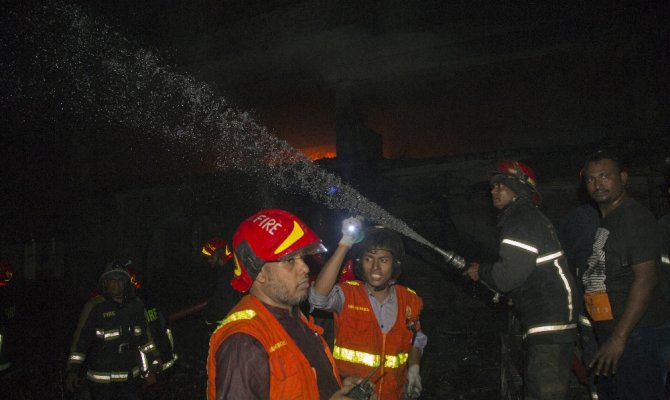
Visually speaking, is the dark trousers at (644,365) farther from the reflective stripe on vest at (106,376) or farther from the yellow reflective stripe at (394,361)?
the reflective stripe on vest at (106,376)

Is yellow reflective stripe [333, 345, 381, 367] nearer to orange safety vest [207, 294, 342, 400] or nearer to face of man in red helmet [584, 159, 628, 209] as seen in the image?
orange safety vest [207, 294, 342, 400]

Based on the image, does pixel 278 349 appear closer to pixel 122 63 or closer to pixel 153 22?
pixel 153 22

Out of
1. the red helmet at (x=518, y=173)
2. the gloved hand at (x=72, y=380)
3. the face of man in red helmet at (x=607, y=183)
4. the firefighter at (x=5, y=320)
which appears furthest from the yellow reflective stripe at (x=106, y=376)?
the face of man in red helmet at (x=607, y=183)

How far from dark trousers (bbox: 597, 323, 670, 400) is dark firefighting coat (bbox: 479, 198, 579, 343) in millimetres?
420

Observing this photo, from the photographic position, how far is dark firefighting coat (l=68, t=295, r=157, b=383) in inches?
206

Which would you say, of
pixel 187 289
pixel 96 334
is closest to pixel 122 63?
pixel 187 289

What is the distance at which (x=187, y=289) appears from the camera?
41.7 ft

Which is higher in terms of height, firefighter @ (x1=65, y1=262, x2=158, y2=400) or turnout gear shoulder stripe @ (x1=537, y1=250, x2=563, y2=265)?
turnout gear shoulder stripe @ (x1=537, y1=250, x2=563, y2=265)

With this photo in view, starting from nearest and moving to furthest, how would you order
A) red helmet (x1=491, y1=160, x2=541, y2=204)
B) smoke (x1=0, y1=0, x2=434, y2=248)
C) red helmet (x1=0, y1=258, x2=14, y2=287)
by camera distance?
red helmet (x1=491, y1=160, x2=541, y2=204) → red helmet (x1=0, y1=258, x2=14, y2=287) → smoke (x1=0, y1=0, x2=434, y2=248)

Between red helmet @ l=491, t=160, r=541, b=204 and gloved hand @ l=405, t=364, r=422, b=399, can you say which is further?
red helmet @ l=491, t=160, r=541, b=204

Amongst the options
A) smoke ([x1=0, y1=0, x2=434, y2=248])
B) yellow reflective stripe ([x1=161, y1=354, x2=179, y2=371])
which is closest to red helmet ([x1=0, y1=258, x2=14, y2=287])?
yellow reflective stripe ([x1=161, y1=354, x2=179, y2=371])

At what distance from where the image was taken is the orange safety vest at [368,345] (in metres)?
3.23

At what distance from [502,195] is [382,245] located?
4.34 feet

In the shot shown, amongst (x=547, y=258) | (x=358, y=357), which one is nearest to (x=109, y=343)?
(x=358, y=357)
